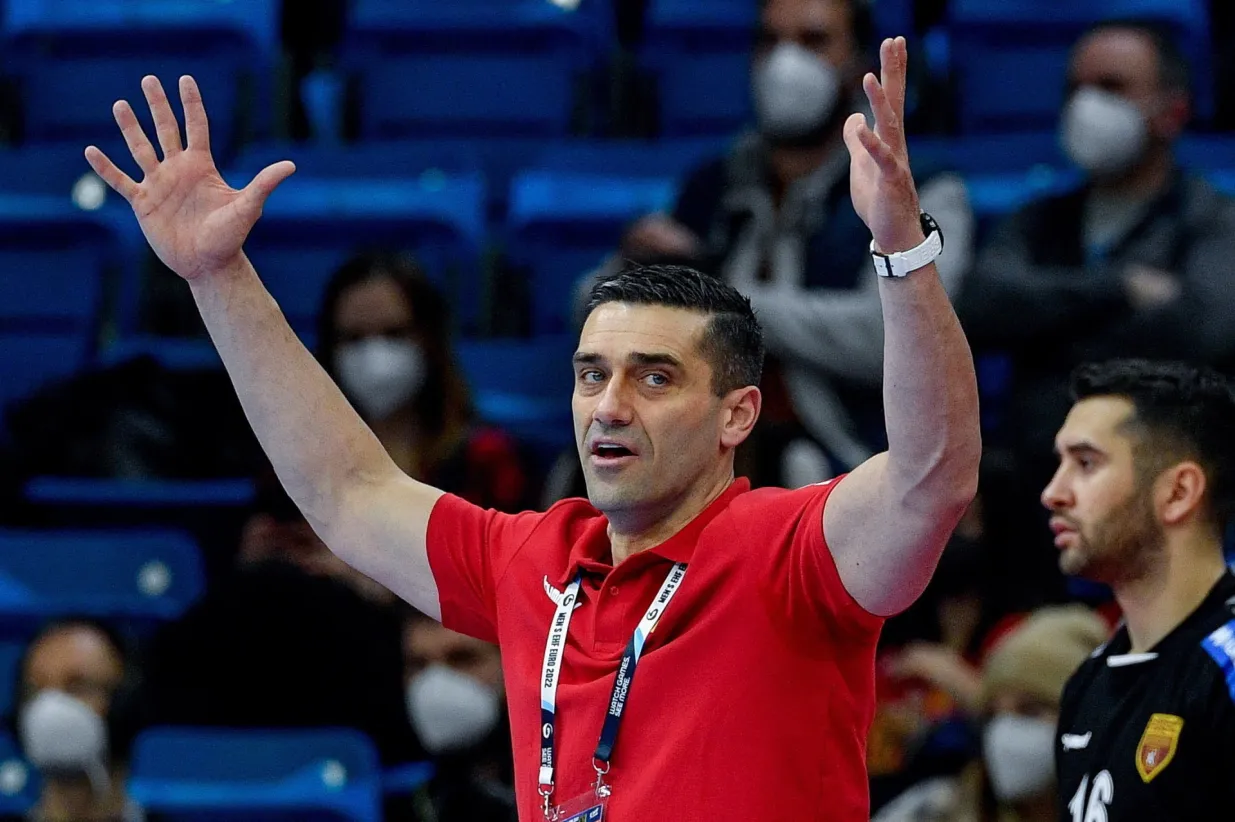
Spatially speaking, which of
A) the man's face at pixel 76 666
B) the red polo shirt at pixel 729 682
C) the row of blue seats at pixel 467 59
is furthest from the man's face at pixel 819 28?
the red polo shirt at pixel 729 682

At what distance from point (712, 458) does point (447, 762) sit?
7.35 ft

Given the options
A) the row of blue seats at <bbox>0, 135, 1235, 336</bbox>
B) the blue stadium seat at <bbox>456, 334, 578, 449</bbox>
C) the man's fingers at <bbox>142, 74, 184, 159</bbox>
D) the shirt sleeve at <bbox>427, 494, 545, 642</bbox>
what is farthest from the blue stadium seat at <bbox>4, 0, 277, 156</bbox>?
the shirt sleeve at <bbox>427, 494, 545, 642</bbox>

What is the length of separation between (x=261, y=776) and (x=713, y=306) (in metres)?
2.10

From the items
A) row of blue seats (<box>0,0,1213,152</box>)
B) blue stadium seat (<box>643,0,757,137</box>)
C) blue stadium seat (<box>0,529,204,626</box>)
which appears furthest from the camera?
blue stadium seat (<box>643,0,757,137</box>)

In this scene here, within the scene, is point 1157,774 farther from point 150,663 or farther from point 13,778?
point 13,778

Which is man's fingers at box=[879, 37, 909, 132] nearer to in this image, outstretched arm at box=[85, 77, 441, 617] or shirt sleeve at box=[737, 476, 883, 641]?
shirt sleeve at box=[737, 476, 883, 641]

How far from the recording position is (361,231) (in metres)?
6.27

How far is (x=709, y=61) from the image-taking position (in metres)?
6.68

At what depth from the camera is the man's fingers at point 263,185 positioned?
3.03m

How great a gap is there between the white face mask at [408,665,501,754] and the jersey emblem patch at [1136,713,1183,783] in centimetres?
192

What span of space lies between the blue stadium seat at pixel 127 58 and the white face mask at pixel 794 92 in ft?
6.97

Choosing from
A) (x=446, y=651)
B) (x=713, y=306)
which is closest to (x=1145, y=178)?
(x=446, y=651)

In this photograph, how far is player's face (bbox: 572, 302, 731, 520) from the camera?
2824 millimetres

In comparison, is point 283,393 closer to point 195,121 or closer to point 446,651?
point 195,121
